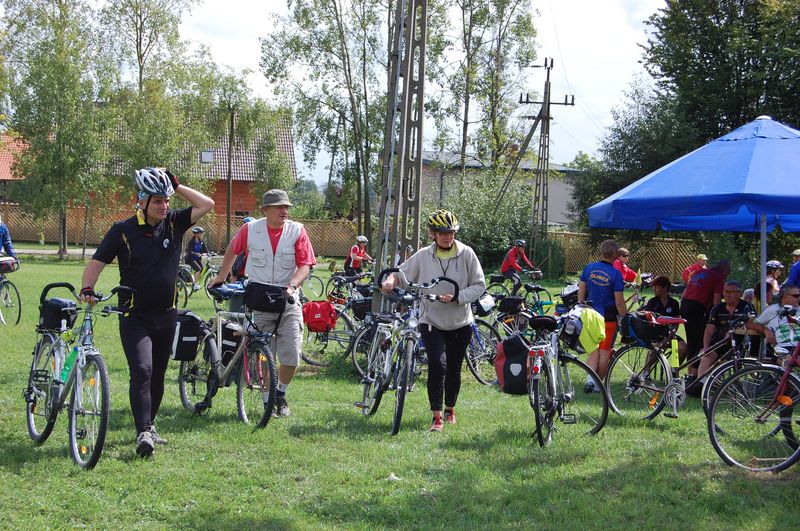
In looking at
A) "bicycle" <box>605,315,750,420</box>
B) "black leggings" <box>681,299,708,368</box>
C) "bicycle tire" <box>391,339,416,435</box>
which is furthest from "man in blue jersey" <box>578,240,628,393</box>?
"bicycle tire" <box>391,339,416,435</box>

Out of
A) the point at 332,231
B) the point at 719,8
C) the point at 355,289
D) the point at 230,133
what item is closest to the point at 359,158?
the point at 332,231

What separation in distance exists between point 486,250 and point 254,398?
2701 centimetres

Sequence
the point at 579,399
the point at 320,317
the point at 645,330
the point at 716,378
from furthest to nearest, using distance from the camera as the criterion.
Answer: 1. the point at 320,317
2. the point at 645,330
3. the point at 579,399
4. the point at 716,378

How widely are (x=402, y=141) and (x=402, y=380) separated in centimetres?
421

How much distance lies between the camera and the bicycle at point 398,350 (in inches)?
263

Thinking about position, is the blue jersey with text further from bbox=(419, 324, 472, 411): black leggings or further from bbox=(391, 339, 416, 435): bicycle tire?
bbox=(391, 339, 416, 435): bicycle tire

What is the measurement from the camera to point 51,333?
5.96m

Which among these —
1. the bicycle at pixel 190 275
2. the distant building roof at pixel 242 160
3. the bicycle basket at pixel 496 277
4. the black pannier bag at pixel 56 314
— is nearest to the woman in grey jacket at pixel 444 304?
the black pannier bag at pixel 56 314

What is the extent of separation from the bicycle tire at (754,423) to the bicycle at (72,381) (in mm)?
4101

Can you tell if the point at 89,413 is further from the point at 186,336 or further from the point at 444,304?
the point at 444,304

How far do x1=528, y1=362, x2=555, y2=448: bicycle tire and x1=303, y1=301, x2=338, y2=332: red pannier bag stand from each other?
385cm

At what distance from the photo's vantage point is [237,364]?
6.78 metres

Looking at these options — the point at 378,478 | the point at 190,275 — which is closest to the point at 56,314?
the point at 378,478

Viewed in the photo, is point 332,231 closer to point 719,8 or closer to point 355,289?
point 719,8
